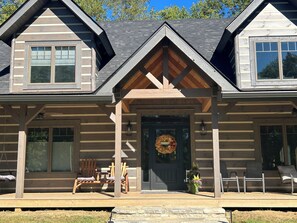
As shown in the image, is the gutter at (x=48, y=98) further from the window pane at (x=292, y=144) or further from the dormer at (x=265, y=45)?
the window pane at (x=292, y=144)

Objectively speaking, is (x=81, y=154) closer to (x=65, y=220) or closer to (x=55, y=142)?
(x=55, y=142)

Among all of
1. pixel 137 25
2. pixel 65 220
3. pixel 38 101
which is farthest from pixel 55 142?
pixel 137 25

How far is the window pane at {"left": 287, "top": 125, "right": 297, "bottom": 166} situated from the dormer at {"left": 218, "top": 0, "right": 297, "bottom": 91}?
171 cm

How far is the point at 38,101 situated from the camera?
8789 millimetres

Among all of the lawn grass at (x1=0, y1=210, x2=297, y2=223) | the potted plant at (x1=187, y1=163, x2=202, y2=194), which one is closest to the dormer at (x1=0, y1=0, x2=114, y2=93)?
the lawn grass at (x1=0, y1=210, x2=297, y2=223)

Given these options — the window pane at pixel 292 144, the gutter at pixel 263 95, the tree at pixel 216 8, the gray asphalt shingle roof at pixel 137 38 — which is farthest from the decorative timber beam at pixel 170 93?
the tree at pixel 216 8

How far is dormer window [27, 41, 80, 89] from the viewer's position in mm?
9453

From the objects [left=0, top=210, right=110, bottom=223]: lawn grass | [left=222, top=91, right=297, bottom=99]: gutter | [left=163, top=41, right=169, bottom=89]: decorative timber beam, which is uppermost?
[left=163, top=41, right=169, bottom=89]: decorative timber beam

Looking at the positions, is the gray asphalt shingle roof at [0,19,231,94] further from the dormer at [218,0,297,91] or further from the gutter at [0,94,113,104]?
the dormer at [218,0,297,91]

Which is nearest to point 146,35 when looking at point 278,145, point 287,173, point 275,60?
point 275,60

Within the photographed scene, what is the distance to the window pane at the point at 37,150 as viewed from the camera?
10422 millimetres

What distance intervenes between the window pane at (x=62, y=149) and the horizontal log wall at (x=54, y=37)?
5.60 feet

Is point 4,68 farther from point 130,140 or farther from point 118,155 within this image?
point 118,155

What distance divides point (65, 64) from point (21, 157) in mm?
2736
